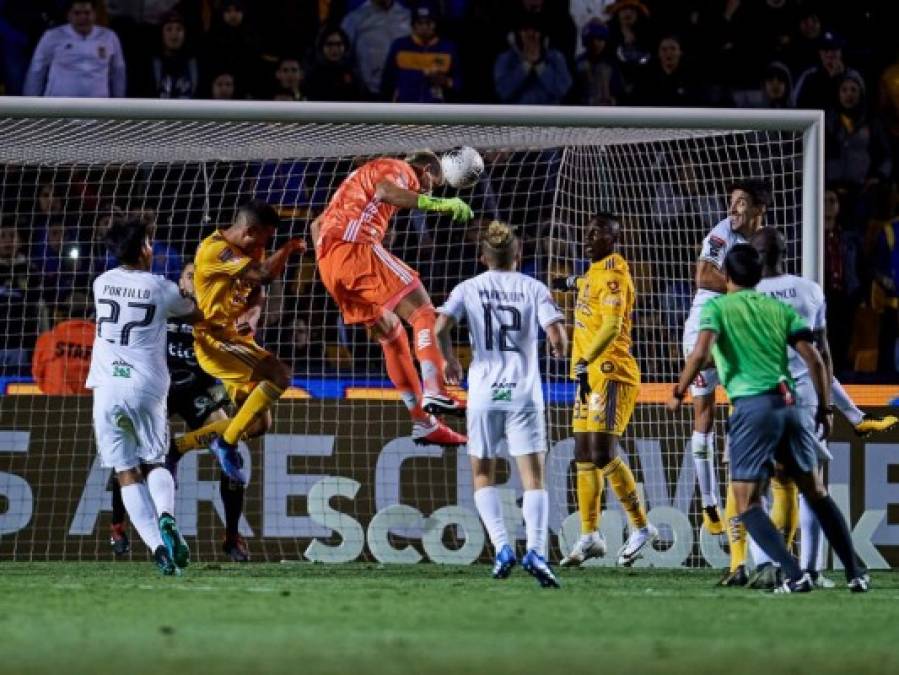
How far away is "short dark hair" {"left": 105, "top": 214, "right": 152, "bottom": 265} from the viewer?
11.3 meters

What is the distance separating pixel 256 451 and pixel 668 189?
12.5 feet

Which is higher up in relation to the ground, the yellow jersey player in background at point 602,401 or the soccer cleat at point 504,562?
the yellow jersey player in background at point 602,401

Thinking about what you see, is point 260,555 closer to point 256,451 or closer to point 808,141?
point 256,451

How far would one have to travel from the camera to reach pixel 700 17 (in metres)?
19.8

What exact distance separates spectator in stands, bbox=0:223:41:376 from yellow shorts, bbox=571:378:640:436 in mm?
4332

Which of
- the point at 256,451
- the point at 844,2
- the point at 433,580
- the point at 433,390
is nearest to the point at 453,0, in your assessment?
the point at 844,2

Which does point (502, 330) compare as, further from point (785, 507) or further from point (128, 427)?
point (128, 427)

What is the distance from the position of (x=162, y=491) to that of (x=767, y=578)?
3.56 meters

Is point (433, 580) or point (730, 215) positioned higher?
point (730, 215)

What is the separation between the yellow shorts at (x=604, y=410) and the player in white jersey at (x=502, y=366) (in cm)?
225

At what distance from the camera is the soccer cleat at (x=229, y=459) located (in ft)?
42.9

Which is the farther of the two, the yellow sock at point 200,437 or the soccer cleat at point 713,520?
the yellow sock at point 200,437

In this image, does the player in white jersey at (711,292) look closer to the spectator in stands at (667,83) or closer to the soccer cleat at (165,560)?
the soccer cleat at (165,560)

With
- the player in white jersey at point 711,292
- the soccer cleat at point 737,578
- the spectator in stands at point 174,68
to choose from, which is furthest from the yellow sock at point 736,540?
the spectator in stands at point 174,68
